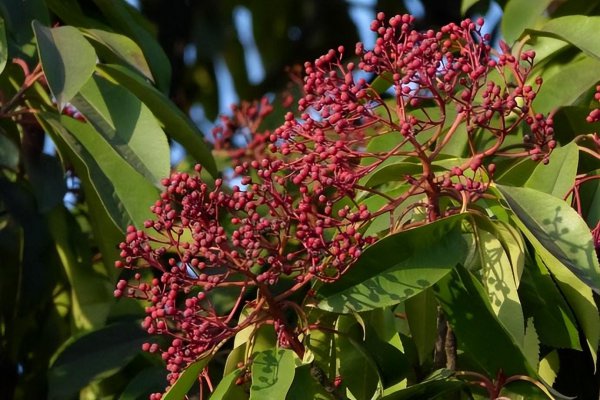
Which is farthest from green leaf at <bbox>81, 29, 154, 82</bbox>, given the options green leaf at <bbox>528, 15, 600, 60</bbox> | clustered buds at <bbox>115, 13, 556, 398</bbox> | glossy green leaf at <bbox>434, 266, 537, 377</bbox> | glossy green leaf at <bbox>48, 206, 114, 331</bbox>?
glossy green leaf at <bbox>434, 266, 537, 377</bbox>

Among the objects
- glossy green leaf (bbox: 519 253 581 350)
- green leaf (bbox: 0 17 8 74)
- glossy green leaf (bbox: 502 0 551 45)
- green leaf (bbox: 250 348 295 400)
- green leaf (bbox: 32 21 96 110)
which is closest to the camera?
green leaf (bbox: 250 348 295 400)

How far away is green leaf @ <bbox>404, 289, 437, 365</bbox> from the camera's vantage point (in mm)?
1375

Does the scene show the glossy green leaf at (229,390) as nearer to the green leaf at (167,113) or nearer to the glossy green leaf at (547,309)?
the glossy green leaf at (547,309)

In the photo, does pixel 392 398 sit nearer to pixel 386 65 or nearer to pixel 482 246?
pixel 482 246

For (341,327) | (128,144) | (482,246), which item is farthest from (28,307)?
(482,246)

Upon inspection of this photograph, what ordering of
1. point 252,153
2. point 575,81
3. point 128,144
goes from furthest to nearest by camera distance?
point 252,153
point 575,81
point 128,144

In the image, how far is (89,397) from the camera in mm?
1954

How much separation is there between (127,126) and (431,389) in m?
0.61

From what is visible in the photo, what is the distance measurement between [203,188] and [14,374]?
91 centimetres

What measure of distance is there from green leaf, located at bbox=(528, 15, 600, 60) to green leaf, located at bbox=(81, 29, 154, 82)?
0.58m

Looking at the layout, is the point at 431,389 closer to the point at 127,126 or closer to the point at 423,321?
the point at 423,321

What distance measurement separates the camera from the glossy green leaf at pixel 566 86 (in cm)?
175

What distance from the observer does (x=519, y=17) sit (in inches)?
73.0

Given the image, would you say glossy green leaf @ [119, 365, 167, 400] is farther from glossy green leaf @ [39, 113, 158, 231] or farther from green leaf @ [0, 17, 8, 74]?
green leaf @ [0, 17, 8, 74]
